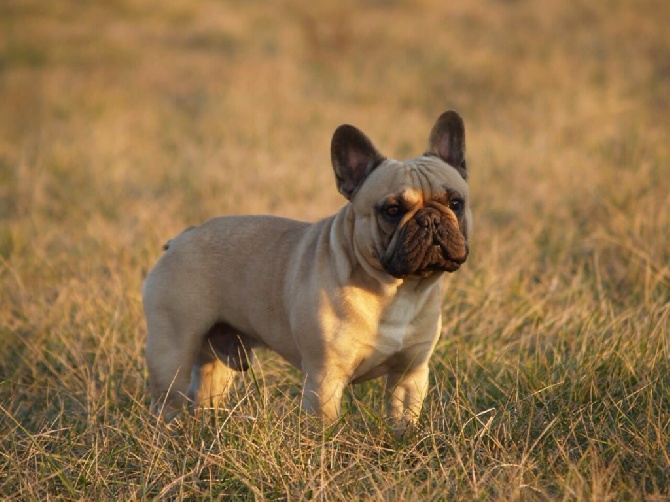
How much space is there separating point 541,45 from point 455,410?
33.7ft

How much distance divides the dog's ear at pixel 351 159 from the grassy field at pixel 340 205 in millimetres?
941

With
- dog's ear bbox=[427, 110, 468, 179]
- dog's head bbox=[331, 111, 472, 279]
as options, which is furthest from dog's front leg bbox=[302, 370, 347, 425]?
dog's ear bbox=[427, 110, 468, 179]

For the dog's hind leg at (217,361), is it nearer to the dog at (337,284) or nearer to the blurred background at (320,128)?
the dog at (337,284)

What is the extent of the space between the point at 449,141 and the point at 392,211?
0.61 metres

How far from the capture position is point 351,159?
3.80 metres

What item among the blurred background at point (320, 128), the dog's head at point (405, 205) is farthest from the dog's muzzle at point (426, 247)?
the blurred background at point (320, 128)

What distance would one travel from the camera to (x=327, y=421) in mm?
3533

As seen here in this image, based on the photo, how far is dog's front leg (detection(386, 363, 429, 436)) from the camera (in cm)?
370

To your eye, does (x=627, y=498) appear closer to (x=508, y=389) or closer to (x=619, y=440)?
(x=619, y=440)

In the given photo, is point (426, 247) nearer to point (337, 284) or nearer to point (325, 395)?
point (337, 284)

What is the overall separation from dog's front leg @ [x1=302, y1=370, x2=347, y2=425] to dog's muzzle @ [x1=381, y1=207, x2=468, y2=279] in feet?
1.67

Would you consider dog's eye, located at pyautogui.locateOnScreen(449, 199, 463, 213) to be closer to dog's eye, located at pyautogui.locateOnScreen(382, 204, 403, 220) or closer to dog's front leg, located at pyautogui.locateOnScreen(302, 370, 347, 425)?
dog's eye, located at pyautogui.locateOnScreen(382, 204, 403, 220)

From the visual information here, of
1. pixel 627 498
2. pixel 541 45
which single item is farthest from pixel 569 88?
pixel 627 498

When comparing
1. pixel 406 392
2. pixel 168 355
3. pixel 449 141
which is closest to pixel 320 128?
pixel 449 141
